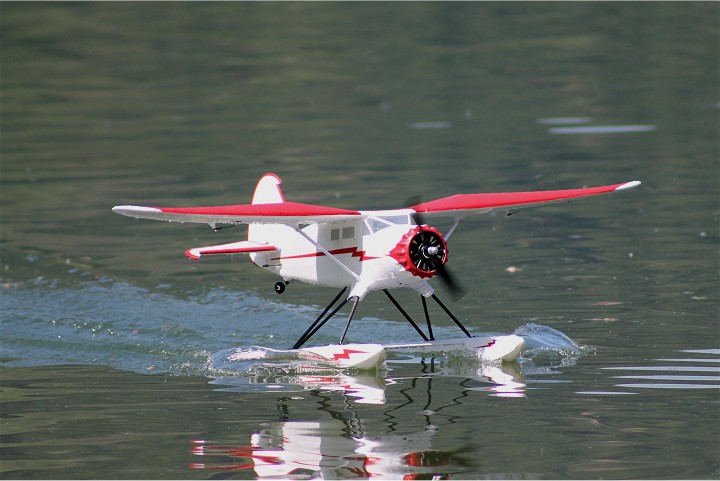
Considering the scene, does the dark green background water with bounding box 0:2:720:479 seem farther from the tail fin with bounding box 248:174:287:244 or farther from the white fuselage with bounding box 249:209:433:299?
the tail fin with bounding box 248:174:287:244

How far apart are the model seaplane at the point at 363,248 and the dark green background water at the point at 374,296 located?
0.44 meters

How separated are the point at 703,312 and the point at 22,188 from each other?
18.5 meters

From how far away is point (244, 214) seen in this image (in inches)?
530

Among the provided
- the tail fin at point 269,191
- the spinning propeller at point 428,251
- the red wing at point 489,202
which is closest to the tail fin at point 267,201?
the tail fin at point 269,191

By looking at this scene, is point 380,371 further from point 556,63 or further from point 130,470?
point 556,63

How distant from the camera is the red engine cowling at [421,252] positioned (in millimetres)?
13914

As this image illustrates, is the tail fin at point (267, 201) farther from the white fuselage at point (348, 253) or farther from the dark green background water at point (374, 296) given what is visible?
the dark green background water at point (374, 296)

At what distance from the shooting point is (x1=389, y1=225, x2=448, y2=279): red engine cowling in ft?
45.6

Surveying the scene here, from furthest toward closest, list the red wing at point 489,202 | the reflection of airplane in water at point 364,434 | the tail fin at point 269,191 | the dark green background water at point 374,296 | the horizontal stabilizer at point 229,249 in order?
the tail fin at point 269,191 < the horizontal stabilizer at point 229,249 < the red wing at point 489,202 < the dark green background water at point 374,296 < the reflection of airplane in water at point 364,434

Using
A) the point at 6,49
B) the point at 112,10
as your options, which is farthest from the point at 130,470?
the point at 112,10

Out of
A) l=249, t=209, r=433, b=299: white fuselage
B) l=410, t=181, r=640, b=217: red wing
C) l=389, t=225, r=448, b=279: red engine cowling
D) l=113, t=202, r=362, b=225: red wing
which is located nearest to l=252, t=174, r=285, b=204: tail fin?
l=249, t=209, r=433, b=299: white fuselage

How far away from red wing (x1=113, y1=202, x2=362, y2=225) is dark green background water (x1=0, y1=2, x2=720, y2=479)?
6.24 feet

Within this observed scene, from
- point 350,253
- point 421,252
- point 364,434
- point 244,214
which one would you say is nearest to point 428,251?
point 421,252

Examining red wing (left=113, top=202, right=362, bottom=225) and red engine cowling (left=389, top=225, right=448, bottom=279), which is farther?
red engine cowling (left=389, top=225, right=448, bottom=279)
